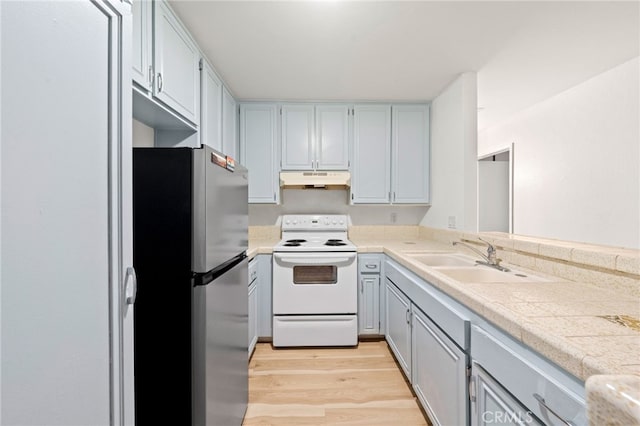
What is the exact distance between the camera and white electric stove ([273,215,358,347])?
2479mm

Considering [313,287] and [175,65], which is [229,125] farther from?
[313,287]

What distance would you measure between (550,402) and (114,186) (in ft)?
4.05

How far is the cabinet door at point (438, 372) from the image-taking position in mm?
1187

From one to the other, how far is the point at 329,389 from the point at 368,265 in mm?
1049

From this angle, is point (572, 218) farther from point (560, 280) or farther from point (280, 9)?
point (280, 9)

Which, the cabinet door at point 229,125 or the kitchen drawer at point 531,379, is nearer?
the kitchen drawer at point 531,379

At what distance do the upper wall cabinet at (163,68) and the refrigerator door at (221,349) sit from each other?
962mm

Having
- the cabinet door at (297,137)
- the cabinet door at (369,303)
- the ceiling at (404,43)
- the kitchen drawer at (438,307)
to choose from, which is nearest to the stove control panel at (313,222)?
the cabinet door at (297,137)

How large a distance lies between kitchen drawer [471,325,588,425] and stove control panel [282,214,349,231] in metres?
2.13

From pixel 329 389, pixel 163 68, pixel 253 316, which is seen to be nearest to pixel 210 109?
pixel 163 68

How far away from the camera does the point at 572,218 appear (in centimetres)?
A: 283

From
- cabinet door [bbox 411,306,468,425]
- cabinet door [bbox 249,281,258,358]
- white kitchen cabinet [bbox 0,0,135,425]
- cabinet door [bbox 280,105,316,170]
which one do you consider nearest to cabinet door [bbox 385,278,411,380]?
cabinet door [bbox 411,306,468,425]

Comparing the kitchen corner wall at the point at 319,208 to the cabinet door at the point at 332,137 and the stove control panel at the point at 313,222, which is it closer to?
the stove control panel at the point at 313,222

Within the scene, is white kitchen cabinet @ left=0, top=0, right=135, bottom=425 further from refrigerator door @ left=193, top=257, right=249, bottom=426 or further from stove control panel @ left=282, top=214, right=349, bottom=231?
stove control panel @ left=282, top=214, right=349, bottom=231
